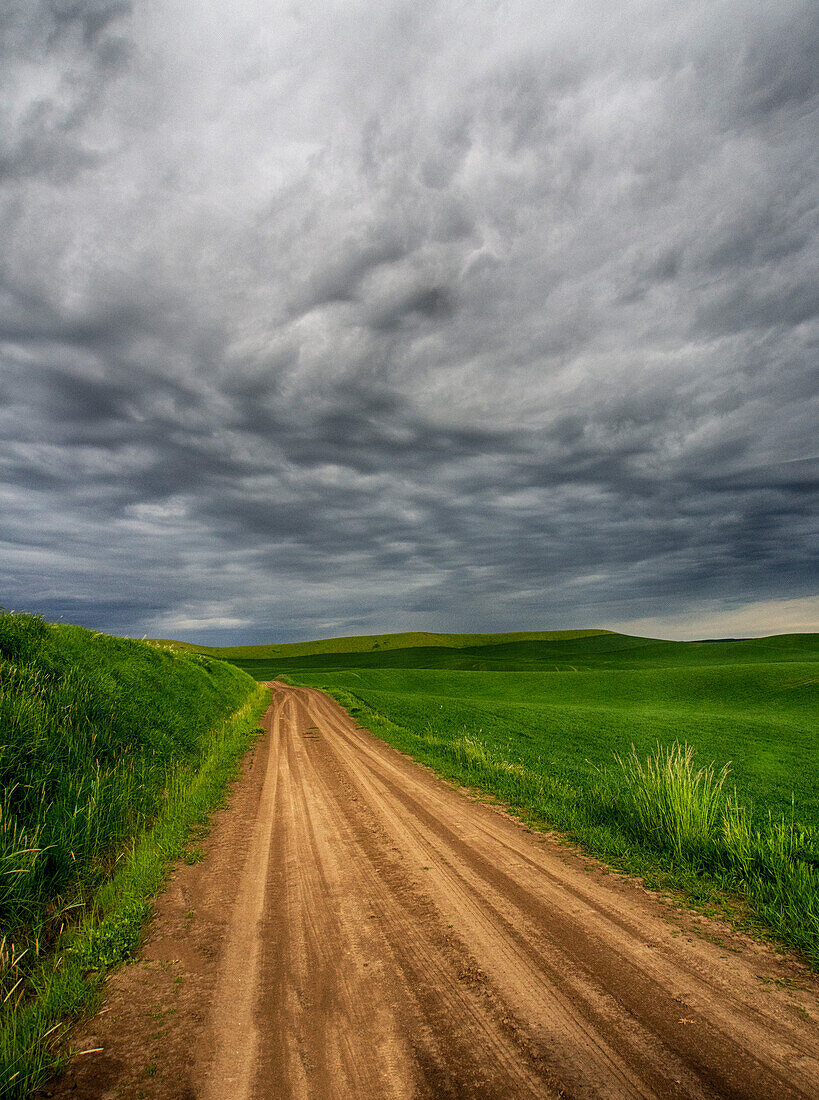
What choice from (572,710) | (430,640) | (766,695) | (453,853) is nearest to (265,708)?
(572,710)

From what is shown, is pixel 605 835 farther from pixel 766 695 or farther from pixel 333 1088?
pixel 766 695

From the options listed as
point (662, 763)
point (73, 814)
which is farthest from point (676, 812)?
point (662, 763)

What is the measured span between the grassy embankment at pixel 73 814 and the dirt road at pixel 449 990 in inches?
18.5

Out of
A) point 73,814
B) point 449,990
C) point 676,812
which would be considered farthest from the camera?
point 676,812

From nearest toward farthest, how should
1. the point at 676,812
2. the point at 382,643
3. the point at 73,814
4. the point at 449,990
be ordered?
the point at 449,990 → the point at 73,814 → the point at 676,812 → the point at 382,643

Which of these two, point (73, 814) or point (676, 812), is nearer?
point (73, 814)

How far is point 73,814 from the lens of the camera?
739 cm

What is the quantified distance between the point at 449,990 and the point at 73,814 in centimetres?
604

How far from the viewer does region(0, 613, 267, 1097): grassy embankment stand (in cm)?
448

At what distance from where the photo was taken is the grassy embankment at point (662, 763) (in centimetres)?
661

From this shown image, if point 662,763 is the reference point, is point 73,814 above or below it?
above

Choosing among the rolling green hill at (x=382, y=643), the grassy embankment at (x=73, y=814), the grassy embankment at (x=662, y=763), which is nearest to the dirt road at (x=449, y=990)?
the grassy embankment at (x=73, y=814)

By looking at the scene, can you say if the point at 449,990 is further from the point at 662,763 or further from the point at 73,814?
the point at 662,763

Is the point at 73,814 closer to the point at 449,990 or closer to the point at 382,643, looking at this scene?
the point at 449,990
